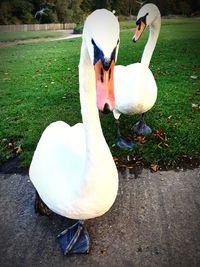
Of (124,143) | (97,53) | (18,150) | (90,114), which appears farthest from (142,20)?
(97,53)

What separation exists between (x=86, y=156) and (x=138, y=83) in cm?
175

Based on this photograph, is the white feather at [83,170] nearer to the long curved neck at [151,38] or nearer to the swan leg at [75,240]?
the swan leg at [75,240]

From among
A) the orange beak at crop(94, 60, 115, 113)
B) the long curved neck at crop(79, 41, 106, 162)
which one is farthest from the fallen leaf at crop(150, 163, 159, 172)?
the orange beak at crop(94, 60, 115, 113)

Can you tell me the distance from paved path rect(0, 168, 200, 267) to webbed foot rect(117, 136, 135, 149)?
1.82 ft

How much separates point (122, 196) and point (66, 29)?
3.79 m

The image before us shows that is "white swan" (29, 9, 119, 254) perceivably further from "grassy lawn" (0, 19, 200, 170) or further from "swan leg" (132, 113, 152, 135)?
"swan leg" (132, 113, 152, 135)

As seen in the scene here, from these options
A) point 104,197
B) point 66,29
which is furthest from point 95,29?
point 66,29

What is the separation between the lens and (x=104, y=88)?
1550 millimetres

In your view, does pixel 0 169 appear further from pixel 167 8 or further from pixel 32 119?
pixel 167 8

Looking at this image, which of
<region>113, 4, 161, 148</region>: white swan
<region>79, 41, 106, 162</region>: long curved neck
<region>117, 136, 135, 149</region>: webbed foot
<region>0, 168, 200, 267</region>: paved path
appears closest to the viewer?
<region>79, 41, 106, 162</region>: long curved neck

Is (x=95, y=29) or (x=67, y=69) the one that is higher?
(x=95, y=29)

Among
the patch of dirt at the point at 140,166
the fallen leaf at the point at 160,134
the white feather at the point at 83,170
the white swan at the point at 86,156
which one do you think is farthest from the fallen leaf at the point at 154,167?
the white feather at the point at 83,170

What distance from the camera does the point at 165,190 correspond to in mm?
3076

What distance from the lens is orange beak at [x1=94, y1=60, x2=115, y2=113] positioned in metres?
1.52
